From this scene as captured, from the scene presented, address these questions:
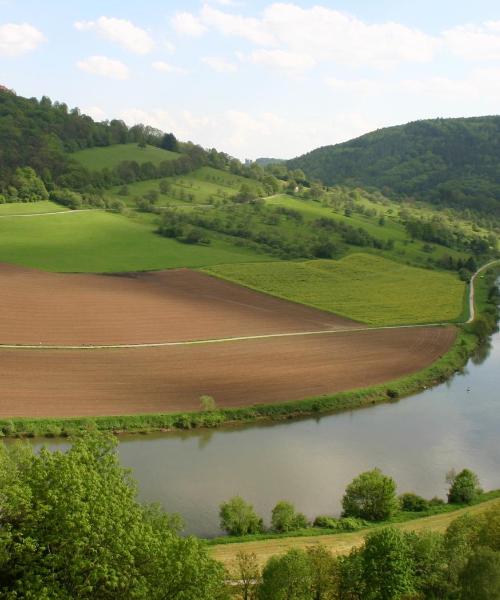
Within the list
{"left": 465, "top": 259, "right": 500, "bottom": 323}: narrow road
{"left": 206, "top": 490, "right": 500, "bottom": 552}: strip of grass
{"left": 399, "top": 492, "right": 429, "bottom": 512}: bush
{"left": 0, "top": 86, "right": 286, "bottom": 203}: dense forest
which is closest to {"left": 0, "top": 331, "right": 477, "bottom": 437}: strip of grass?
{"left": 206, "top": 490, "right": 500, "bottom": 552}: strip of grass

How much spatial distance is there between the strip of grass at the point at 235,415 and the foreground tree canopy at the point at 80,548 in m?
18.4

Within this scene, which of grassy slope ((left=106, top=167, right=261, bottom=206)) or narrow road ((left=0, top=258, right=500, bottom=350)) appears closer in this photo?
narrow road ((left=0, top=258, right=500, bottom=350))

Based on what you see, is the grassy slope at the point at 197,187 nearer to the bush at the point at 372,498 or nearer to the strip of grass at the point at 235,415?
the strip of grass at the point at 235,415

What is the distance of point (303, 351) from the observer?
58.7 metres

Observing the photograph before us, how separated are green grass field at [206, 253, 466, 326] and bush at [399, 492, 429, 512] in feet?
127

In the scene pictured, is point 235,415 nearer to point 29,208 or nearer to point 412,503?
point 412,503

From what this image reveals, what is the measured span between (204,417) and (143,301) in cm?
2767

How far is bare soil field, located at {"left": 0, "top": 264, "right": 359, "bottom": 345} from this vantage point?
56.7 meters

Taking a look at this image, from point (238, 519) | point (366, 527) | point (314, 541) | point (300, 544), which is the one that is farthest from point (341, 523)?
point (238, 519)

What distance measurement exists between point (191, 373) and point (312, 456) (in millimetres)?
14116

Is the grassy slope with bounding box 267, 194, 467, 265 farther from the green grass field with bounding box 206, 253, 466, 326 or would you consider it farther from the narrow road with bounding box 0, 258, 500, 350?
the narrow road with bounding box 0, 258, 500, 350

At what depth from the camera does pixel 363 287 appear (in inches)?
3450

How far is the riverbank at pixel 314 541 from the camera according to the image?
85.3 ft

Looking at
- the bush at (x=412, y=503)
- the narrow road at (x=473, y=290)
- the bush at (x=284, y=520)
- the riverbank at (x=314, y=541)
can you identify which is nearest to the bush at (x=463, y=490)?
the riverbank at (x=314, y=541)
